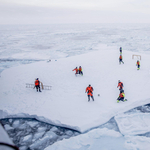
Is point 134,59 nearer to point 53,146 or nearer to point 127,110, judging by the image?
point 127,110

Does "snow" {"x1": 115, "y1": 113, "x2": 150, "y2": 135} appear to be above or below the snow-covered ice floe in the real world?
below

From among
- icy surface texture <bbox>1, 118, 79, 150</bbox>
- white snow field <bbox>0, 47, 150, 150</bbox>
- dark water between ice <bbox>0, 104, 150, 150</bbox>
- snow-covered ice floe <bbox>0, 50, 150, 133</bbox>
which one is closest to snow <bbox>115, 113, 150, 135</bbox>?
white snow field <bbox>0, 47, 150, 150</bbox>

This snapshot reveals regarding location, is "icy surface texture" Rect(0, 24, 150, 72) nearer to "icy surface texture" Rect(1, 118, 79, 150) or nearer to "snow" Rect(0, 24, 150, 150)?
"snow" Rect(0, 24, 150, 150)

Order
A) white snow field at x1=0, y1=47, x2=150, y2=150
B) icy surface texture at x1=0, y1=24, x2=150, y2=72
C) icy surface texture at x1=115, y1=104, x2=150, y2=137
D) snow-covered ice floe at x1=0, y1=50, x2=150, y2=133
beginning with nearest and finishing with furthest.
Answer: white snow field at x1=0, y1=47, x2=150, y2=150 < icy surface texture at x1=115, y1=104, x2=150, y2=137 < snow-covered ice floe at x1=0, y1=50, x2=150, y2=133 < icy surface texture at x1=0, y1=24, x2=150, y2=72

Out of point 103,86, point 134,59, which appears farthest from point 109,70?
point 134,59

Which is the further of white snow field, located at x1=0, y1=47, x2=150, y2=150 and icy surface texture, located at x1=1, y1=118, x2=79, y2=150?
white snow field, located at x1=0, y1=47, x2=150, y2=150

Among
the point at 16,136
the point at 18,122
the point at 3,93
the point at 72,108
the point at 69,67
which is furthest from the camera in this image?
the point at 69,67

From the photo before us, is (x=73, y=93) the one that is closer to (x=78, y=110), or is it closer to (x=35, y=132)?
(x=78, y=110)
